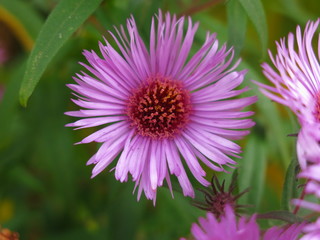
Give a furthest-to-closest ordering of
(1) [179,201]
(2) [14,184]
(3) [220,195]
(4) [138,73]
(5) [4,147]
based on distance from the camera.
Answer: (2) [14,184] < (5) [4,147] < (1) [179,201] < (4) [138,73] < (3) [220,195]

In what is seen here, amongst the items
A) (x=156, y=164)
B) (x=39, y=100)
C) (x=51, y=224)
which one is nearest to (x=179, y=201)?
(x=156, y=164)

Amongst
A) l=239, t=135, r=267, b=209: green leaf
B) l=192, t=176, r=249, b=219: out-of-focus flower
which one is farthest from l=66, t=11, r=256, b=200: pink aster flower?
l=239, t=135, r=267, b=209: green leaf

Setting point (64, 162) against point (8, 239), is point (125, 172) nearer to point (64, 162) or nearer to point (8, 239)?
point (8, 239)

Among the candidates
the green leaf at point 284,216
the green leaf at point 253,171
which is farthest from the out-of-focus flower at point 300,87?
the green leaf at point 253,171

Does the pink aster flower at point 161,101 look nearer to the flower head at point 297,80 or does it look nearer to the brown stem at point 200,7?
the flower head at point 297,80

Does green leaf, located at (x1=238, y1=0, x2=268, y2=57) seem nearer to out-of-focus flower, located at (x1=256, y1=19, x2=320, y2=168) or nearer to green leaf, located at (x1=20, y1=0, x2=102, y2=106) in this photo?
out-of-focus flower, located at (x1=256, y1=19, x2=320, y2=168)

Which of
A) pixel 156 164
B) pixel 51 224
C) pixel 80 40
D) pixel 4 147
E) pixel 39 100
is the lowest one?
pixel 51 224
